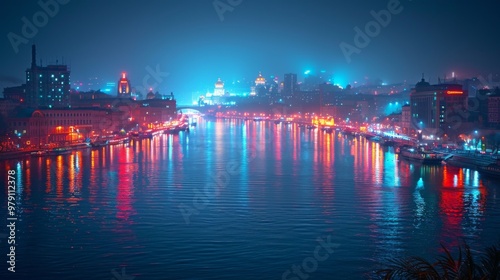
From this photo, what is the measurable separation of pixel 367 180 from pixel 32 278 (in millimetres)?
5729

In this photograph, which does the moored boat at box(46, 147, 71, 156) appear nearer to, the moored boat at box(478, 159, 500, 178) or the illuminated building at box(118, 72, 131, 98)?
the moored boat at box(478, 159, 500, 178)

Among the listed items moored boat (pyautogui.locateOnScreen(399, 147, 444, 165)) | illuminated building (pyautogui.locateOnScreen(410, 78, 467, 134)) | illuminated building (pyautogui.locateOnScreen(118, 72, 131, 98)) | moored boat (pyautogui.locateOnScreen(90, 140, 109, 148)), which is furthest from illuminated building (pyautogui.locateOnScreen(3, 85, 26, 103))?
moored boat (pyautogui.locateOnScreen(399, 147, 444, 165))

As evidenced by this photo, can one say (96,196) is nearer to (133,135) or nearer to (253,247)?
(253,247)

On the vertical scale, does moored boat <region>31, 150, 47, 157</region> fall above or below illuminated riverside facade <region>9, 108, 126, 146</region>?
below

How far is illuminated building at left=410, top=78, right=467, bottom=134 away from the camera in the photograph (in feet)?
58.0

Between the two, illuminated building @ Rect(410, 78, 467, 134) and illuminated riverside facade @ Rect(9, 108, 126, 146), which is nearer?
illuminated riverside facade @ Rect(9, 108, 126, 146)

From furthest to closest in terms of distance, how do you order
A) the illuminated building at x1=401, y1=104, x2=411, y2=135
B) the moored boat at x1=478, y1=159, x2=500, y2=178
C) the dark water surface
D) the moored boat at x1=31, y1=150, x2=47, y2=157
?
1. the illuminated building at x1=401, y1=104, x2=411, y2=135
2. the moored boat at x1=31, y1=150, x2=47, y2=157
3. the moored boat at x1=478, y1=159, x2=500, y2=178
4. the dark water surface

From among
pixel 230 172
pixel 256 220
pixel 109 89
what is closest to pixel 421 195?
pixel 256 220

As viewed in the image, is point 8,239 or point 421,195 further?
point 421,195

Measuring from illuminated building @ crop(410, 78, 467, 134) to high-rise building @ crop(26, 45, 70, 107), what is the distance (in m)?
13.7

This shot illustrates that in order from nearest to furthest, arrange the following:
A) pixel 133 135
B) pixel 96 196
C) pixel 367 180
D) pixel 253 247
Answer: pixel 253 247 → pixel 96 196 → pixel 367 180 → pixel 133 135

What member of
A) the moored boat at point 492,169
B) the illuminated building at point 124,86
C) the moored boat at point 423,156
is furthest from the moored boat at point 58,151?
the illuminated building at point 124,86

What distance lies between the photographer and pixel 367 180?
344 inches

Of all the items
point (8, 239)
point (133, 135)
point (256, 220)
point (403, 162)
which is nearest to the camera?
point (8, 239)
